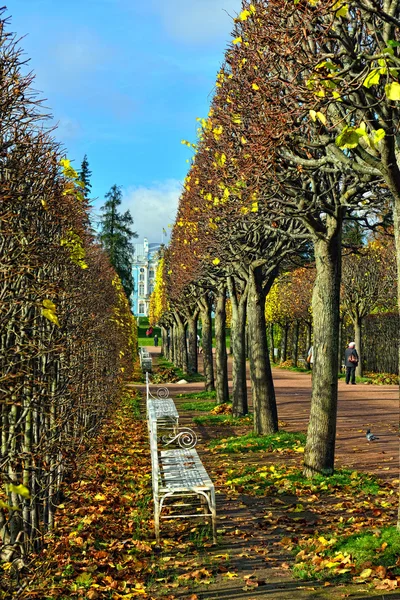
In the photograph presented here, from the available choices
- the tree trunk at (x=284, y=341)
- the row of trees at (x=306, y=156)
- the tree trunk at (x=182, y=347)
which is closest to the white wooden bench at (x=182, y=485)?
the row of trees at (x=306, y=156)

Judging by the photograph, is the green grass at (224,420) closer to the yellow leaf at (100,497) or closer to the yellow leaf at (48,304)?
the yellow leaf at (100,497)

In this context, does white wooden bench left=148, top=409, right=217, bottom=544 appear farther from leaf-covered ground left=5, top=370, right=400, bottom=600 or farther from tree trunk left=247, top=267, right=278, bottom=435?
tree trunk left=247, top=267, right=278, bottom=435

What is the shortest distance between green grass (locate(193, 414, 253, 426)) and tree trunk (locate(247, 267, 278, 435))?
246 cm

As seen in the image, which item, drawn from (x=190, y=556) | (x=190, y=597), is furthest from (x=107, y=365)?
(x=190, y=597)

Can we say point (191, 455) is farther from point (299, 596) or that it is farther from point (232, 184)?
point (232, 184)

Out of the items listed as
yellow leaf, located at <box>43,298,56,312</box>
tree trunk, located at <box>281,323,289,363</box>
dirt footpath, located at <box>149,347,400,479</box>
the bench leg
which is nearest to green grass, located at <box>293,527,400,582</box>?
the bench leg

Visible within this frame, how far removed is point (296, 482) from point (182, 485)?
2.62 m

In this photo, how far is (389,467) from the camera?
10.9m

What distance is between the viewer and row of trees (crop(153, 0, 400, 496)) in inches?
246

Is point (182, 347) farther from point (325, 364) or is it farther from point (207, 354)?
point (325, 364)

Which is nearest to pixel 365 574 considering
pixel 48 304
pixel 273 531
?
pixel 273 531

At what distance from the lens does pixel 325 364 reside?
32.6 ft

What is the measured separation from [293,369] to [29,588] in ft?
127

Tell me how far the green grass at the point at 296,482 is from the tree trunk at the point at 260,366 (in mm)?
3587
